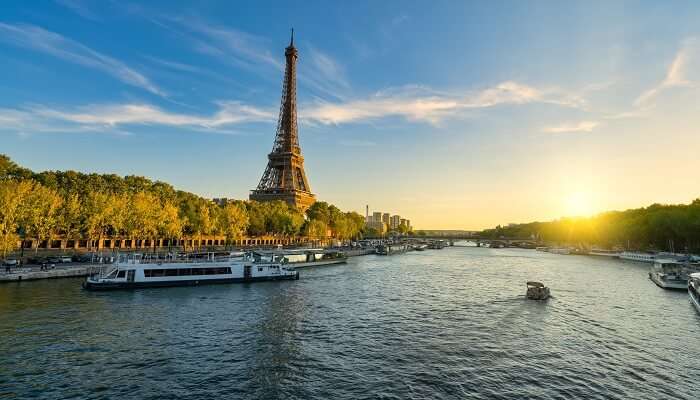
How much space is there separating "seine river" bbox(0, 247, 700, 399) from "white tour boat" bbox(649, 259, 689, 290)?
25.0ft

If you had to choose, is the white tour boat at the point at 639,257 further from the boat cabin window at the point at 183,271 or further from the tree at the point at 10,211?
the tree at the point at 10,211

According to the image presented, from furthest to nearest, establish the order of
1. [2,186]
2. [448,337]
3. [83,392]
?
[2,186]
[448,337]
[83,392]

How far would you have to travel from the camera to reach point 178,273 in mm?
58875

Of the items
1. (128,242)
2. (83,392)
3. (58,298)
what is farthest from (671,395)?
(128,242)

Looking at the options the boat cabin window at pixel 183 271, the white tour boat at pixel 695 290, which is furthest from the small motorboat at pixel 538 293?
the boat cabin window at pixel 183 271

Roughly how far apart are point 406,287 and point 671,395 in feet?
137

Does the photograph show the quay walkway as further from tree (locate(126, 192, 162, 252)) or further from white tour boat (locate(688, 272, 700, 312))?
white tour boat (locate(688, 272, 700, 312))

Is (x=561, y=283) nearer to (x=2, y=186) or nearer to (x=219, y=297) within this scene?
(x=219, y=297)

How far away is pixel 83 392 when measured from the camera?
71.5 feet

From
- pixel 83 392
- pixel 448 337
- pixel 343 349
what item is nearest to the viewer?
pixel 83 392

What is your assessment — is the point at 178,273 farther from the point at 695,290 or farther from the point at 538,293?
the point at 695,290

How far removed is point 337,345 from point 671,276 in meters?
61.0

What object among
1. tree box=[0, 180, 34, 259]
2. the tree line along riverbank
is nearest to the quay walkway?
tree box=[0, 180, 34, 259]

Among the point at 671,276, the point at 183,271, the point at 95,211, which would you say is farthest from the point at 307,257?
the point at 671,276
